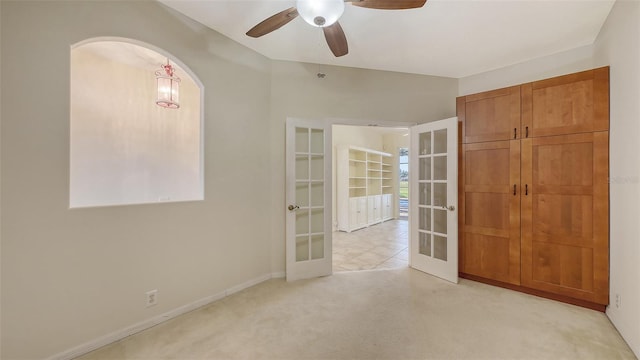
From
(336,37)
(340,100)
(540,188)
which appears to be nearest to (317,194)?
(340,100)

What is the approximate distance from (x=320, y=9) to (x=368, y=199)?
5.52 m

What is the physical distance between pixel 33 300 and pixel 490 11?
13.1 ft

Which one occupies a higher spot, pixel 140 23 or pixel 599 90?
pixel 140 23

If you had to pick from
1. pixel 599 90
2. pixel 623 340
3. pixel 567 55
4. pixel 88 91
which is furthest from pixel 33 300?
pixel 567 55

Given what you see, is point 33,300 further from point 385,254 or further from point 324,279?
point 385,254

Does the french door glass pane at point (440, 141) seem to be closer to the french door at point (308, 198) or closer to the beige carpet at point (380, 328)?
the french door at point (308, 198)

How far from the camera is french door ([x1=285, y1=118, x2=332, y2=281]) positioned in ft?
9.94

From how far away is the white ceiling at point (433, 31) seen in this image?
2146 mm

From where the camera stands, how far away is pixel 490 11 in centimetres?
219

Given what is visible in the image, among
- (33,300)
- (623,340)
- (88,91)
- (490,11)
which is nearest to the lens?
(33,300)

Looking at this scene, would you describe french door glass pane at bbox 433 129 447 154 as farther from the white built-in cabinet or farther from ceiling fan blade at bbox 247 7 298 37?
the white built-in cabinet

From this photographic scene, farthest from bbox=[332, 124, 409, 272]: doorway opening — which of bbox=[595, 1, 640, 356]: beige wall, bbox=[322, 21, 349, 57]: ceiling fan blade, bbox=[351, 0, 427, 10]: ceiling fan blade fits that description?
bbox=[351, 0, 427, 10]: ceiling fan blade

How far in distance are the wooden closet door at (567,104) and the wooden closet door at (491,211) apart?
293 millimetres

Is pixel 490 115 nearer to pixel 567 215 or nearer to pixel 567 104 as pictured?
pixel 567 104
